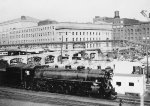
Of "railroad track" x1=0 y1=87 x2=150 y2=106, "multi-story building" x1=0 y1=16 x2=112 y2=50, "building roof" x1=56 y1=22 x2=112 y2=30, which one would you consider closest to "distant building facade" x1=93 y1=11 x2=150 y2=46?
"multi-story building" x1=0 y1=16 x2=112 y2=50

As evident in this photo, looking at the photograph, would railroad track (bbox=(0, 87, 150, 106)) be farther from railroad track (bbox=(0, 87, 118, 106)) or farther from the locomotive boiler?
the locomotive boiler

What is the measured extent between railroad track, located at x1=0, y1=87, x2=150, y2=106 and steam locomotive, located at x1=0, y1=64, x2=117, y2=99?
1044mm

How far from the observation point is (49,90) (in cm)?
3059

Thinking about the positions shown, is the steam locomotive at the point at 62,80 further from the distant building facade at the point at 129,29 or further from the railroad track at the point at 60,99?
the distant building facade at the point at 129,29

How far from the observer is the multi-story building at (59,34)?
110181mm

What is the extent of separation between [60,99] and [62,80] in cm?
320

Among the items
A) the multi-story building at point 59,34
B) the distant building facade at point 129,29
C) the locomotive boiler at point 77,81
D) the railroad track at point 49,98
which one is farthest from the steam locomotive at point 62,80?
the distant building facade at point 129,29

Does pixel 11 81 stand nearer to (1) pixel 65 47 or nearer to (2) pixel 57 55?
(2) pixel 57 55

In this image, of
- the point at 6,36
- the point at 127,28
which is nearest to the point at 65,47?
the point at 127,28

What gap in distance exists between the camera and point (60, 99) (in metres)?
26.5

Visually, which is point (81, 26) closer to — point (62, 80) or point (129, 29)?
point (129, 29)

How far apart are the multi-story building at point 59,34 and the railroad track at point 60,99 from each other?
230 feet

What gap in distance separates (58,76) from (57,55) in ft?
162

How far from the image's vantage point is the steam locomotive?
2688 cm
